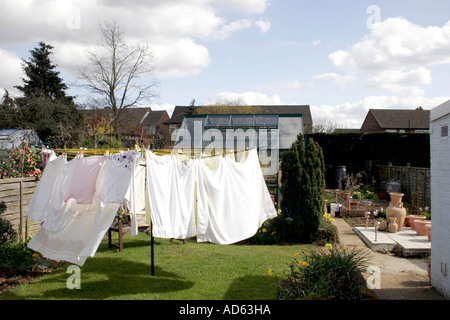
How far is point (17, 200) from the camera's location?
23.2 feet

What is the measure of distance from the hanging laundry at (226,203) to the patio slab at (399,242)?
12.2 ft

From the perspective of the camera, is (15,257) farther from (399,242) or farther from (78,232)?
(399,242)

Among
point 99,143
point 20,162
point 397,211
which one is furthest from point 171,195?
point 99,143

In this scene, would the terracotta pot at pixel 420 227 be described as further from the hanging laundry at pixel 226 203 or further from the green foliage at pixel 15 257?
the green foliage at pixel 15 257

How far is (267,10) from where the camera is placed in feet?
21.7

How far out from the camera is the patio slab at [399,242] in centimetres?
719

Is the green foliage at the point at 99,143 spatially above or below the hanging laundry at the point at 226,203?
above

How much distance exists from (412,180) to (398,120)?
94.5ft

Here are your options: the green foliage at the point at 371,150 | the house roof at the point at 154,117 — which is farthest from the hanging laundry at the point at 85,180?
the house roof at the point at 154,117

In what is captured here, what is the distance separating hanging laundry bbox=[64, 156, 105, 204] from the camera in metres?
5.00

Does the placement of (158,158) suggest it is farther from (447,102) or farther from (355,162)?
(355,162)

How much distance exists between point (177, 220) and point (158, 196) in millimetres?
471

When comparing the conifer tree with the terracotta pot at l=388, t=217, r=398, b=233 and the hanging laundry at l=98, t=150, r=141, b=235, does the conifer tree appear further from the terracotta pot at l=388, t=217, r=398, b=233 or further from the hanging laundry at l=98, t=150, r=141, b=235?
the terracotta pot at l=388, t=217, r=398, b=233

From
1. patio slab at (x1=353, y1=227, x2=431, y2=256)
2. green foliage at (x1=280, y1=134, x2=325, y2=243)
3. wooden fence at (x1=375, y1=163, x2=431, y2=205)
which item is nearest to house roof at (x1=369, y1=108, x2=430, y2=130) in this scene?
wooden fence at (x1=375, y1=163, x2=431, y2=205)
